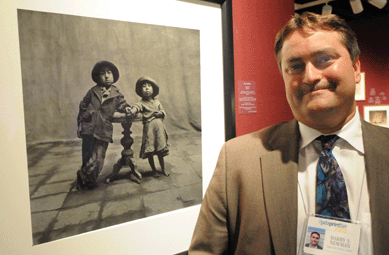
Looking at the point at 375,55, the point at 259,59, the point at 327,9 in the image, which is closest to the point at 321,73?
the point at 259,59

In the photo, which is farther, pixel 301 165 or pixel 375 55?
pixel 375 55

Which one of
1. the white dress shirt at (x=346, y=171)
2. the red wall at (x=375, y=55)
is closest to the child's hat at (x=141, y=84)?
the white dress shirt at (x=346, y=171)

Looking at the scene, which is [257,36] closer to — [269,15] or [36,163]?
[269,15]

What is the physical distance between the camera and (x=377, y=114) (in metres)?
4.15

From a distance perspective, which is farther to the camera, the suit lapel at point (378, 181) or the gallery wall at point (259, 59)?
the gallery wall at point (259, 59)

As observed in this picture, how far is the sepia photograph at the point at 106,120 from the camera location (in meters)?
0.90

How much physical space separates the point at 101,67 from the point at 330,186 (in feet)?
3.25

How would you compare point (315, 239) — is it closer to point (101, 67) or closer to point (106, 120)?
point (106, 120)

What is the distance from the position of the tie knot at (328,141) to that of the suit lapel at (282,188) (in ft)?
0.32

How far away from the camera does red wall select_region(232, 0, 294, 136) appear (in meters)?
1.55

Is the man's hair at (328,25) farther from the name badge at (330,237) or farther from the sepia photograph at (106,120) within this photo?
the name badge at (330,237)

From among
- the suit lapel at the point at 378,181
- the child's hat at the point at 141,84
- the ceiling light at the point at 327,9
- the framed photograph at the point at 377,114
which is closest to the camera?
the suit lapel at the point at 378,181

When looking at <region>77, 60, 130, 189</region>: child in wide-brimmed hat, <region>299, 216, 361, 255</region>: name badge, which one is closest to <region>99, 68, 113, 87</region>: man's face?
<region>77, 60, 130, 189</region>: child in wide-brimmed hat

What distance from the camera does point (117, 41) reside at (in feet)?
3.44
